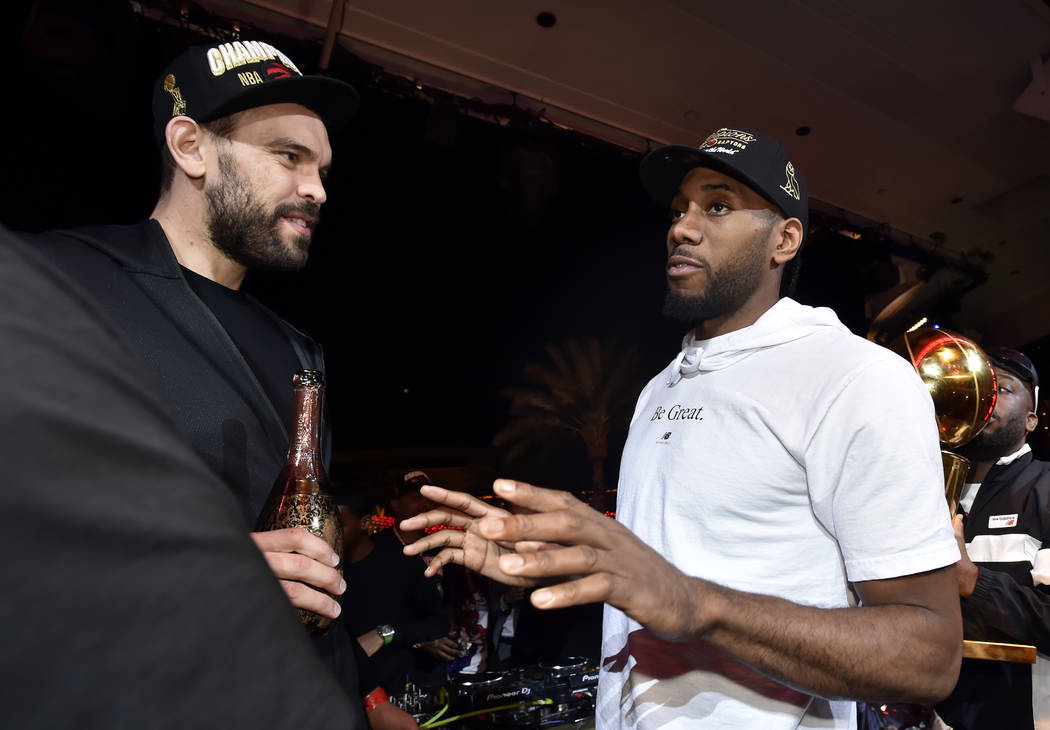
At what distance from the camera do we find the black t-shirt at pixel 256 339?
1342mm

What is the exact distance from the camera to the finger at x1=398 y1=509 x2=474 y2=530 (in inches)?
43.9

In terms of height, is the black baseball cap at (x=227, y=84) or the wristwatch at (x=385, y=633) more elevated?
the black baseball cap at (x=227, y=84)

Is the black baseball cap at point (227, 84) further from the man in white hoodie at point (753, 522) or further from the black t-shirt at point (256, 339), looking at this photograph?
the man in white hoodie at point (753, 522)

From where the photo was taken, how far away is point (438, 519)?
117 cm

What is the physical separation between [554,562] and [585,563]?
49 millimetres

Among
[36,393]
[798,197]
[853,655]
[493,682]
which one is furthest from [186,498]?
[493,682]

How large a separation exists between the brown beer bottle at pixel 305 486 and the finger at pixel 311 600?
0.38 feet

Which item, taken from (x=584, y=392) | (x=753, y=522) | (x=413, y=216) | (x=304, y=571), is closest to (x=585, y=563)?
(x=304, y=571)

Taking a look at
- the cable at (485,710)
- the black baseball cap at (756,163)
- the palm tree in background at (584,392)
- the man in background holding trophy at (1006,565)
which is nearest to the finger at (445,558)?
the black baseball cap at (756,163)

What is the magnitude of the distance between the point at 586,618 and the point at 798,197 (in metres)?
5.56

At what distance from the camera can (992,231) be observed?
8078 millimetres

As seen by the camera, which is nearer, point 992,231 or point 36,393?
point 36,393

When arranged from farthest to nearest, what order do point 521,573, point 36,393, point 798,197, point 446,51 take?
1. point 446,51
2. point 798,197
3. point 521,573
4. point 36,393

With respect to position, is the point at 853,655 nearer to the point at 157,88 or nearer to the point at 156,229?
the point at 156,229
